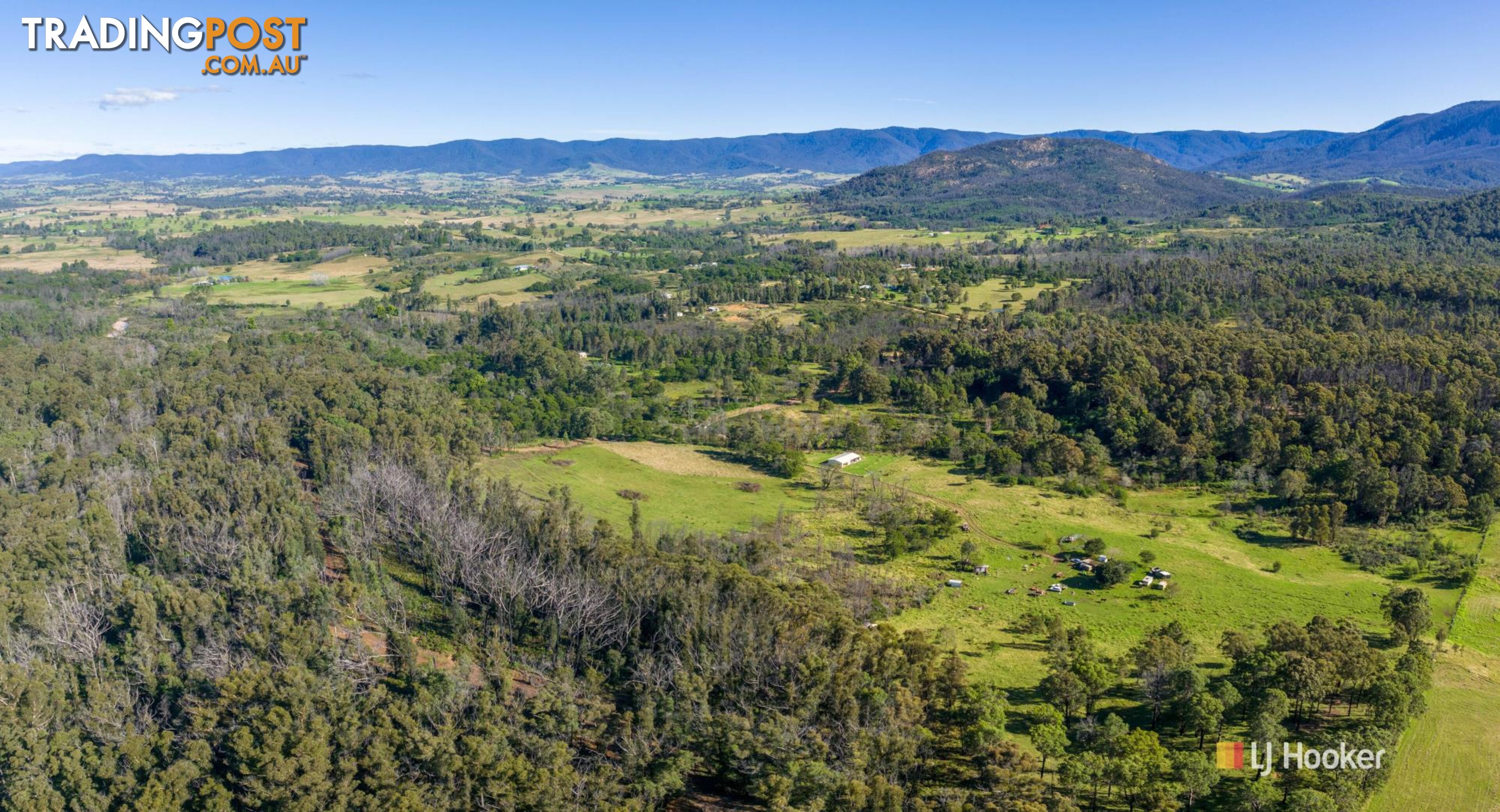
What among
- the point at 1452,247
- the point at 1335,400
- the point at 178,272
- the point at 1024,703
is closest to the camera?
the point at 1024,703

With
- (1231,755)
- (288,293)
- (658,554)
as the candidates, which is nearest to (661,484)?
(658,554)

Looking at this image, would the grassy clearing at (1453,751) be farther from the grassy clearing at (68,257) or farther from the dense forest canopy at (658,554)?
the grassy clearing at (68,257)

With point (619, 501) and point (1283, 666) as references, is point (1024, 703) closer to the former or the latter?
point (1283, 666)

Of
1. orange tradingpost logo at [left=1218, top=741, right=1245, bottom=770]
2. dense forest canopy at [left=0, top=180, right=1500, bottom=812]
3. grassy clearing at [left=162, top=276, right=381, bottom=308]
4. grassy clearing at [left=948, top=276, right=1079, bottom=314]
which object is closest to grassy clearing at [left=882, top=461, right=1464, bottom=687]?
dense forest canopy at [left=0, top=180, right=1500, bottom=812]

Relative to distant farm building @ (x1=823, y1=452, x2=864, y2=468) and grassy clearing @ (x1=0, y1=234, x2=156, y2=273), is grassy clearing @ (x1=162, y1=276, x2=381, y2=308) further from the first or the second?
distant farm building @ (x1=823, y1=452, x2=864, y2=468)

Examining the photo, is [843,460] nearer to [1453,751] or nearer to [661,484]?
[661,484]

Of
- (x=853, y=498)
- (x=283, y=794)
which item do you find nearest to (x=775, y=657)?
(x=283, y=794)
